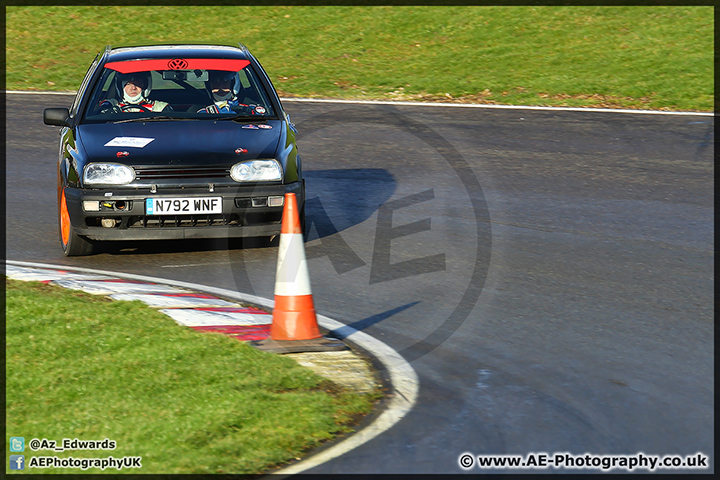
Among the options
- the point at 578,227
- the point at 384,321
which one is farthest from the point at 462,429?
the point at 578,227

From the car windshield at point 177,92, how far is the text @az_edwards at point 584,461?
542 centimetres

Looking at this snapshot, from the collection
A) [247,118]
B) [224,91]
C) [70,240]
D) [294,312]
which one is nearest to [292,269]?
[294,312]

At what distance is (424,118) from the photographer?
16125mm

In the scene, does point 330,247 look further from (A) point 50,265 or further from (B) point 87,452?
(B) point 87,452

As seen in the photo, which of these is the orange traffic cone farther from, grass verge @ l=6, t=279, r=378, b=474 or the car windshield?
the car windshield

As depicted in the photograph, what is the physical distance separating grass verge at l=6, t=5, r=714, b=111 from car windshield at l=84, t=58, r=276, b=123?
850 cm

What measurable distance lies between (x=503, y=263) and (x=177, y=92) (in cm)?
347

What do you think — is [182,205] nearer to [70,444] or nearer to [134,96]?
[134,96]

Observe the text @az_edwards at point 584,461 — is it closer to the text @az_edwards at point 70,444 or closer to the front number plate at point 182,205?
the text @az_edwards at point 70,444

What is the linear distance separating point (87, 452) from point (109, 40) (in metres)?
20.0

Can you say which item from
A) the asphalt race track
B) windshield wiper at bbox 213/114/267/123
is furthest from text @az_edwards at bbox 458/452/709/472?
windshield wiper at bbox 213/114/267/123

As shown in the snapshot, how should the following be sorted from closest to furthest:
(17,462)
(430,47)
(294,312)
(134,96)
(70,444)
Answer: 1. (17,462)
2. (70,444)
3. (294,312)
4. (134,96)
5. (430,47)

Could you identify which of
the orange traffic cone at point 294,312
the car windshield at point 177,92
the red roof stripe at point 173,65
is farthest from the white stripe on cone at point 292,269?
the red roof stripe at point 173,65

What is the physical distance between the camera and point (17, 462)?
4680mm
